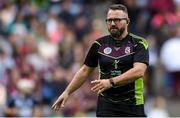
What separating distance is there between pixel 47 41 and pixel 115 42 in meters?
8.61

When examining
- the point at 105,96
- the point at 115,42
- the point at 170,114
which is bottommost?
the point at 170,114

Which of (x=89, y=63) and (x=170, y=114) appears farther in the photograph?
(x=170, y=114)

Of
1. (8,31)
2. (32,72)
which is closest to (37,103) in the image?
(32,72)

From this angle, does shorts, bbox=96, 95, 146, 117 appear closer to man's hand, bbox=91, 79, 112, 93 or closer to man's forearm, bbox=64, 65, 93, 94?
man's forearm, bbox=64, 65, 93, 94

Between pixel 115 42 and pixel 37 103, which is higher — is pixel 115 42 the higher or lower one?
the higher one

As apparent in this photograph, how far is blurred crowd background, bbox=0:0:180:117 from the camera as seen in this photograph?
16.0 metres

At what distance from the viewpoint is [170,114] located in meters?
16.5

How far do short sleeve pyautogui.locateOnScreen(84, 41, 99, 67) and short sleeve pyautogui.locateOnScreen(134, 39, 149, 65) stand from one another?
1.89 ft

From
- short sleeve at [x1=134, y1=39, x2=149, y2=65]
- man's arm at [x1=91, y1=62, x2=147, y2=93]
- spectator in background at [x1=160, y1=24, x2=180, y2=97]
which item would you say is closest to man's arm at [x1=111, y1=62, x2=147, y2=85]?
man's arm at [x1=91, y1=62, x2=147, y2=93]

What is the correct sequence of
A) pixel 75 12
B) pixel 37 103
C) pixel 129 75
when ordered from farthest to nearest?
pixel 75 12 < pixel 37 103 < pixel 129 75

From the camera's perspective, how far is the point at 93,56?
1030 cm

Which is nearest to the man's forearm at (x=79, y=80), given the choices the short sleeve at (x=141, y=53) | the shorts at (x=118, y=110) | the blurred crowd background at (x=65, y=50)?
the shorts at (x=118, y=110)

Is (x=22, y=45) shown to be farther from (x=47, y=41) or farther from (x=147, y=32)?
(x=147, y=32)

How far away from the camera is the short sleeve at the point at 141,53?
32.5 ft
